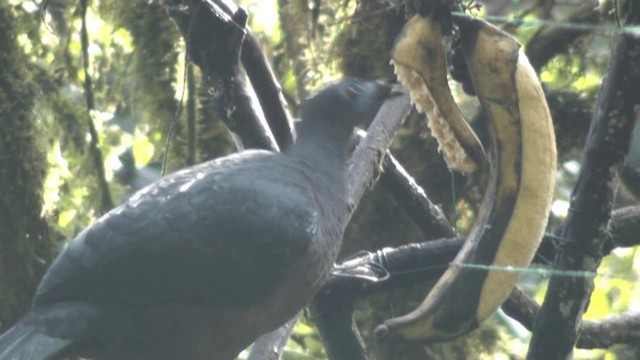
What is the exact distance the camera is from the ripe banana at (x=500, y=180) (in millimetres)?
2980

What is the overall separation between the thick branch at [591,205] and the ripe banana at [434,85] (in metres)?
0.40

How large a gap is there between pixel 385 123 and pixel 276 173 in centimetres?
66

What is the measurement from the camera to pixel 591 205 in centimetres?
291

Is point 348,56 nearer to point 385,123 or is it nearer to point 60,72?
point 385,123

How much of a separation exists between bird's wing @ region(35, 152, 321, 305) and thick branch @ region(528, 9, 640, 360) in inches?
28.5

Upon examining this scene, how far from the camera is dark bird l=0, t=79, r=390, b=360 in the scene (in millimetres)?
3270

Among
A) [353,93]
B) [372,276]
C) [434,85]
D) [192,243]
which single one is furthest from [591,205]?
[353,93]

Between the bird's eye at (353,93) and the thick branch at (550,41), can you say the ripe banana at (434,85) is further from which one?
the thick branch at (550,41)

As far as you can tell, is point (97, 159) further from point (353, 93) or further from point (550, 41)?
point (550, 41)

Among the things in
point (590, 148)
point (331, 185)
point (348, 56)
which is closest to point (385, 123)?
point (331, 185)

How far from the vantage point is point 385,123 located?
13.4 ft

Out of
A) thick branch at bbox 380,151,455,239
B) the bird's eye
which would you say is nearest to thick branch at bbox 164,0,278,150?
the bird's eye

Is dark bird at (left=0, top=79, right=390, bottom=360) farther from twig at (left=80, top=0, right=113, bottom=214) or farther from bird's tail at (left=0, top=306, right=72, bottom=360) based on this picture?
twig at (left=80, top=0, right=113, bottom=214)

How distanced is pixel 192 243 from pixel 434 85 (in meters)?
0.74
